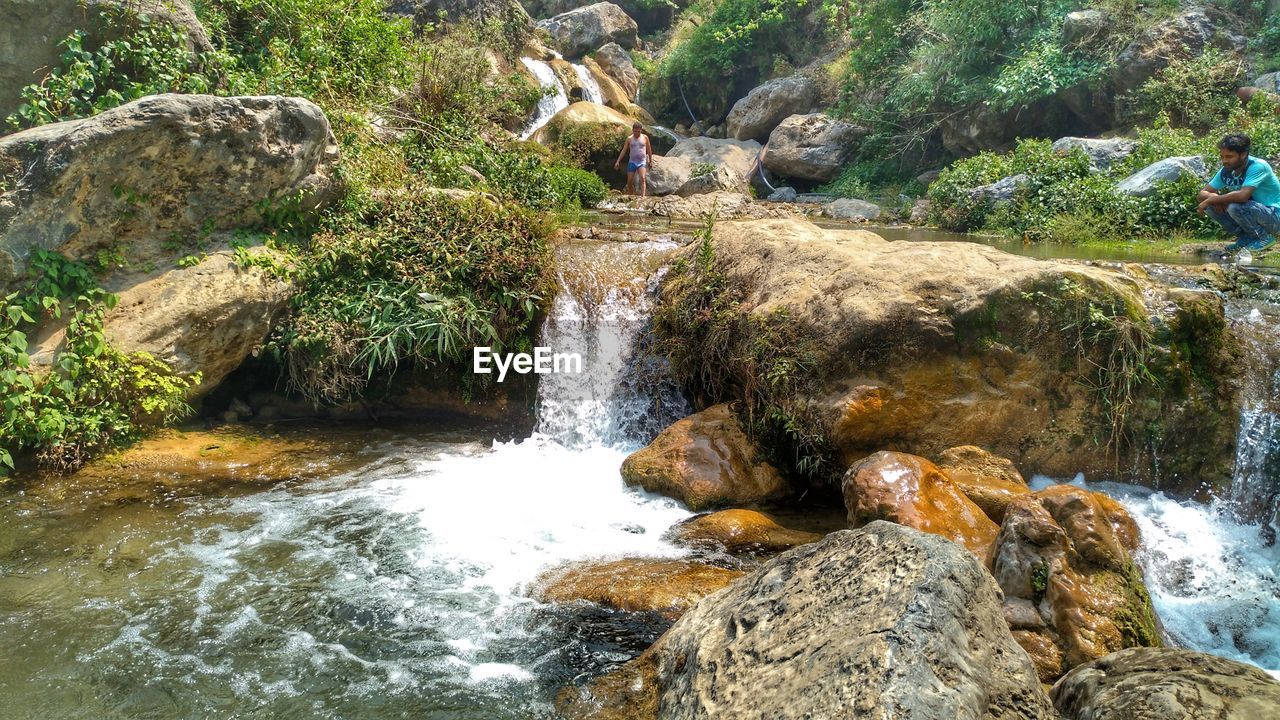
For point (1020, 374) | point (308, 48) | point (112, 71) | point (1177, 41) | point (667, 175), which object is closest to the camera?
point (1020, 374)

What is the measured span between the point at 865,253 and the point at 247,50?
317 inches

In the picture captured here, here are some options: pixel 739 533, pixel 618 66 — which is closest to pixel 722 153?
pixel 618 66

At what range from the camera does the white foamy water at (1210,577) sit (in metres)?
4.92

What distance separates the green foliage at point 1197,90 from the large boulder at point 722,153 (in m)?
8.58

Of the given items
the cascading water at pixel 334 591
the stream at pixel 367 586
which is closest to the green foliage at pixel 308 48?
the stream at pixel 367 586

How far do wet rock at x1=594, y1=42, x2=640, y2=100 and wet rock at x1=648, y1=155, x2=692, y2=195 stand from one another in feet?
31.3

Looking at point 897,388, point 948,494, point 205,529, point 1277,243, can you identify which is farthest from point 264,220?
point 1277,243

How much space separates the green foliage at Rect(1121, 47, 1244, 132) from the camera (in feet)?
48.3

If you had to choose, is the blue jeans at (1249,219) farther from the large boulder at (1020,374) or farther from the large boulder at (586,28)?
the large boulder at (586,28)

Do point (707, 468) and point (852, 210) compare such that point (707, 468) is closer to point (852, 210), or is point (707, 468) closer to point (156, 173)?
point (156, 173)

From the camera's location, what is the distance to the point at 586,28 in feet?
90.0

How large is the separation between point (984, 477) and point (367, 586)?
4506 mm

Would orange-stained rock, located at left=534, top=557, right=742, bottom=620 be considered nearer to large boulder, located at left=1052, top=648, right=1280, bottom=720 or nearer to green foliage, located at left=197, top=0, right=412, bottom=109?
large boulder, located at left=1052, top=648, right=1280, bottom=720

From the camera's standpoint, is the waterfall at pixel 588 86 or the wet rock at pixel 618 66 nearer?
the waterfall at pixel 588 86
